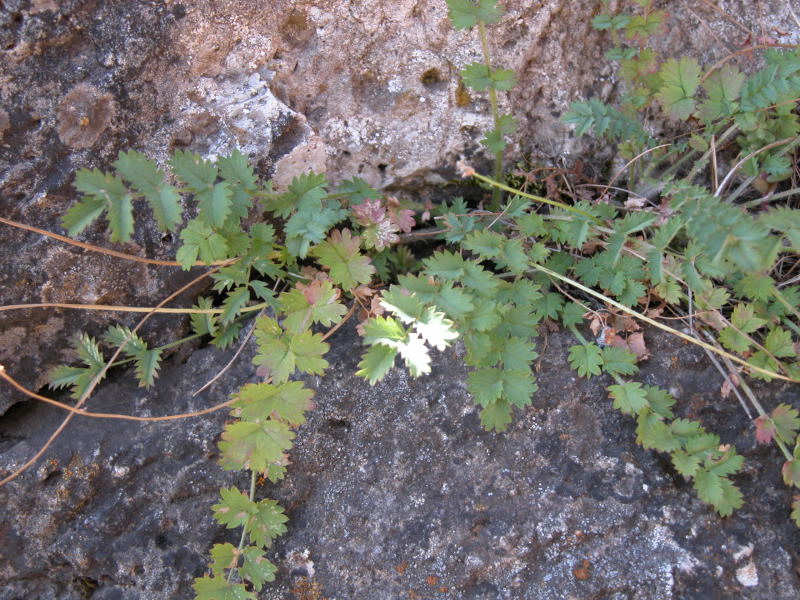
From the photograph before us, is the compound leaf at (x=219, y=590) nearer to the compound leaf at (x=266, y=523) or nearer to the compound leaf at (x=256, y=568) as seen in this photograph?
the compound leaf at (x=256, y=568)

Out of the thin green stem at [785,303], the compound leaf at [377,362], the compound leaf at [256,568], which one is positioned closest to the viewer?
the compound leaf at [377,362]

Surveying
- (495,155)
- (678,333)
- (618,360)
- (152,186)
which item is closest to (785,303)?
(678,333)

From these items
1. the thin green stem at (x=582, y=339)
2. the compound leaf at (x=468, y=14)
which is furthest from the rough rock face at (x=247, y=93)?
the thin green stem at (x=582, y=339)

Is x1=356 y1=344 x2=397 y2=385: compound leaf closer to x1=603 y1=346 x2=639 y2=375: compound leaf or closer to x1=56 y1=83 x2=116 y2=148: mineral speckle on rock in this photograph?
x1=603 y1=346 x2=639 y2=375: compound leaf

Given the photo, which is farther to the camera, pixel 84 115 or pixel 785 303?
pixel 785 303

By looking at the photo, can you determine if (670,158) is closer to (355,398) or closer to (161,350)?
(355,398)

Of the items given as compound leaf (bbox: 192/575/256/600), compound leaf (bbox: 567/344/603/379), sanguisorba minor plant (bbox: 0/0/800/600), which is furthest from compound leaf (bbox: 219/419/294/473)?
compound leaf (bbox: 567/344/603/379)

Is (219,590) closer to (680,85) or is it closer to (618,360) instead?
(618,360)
